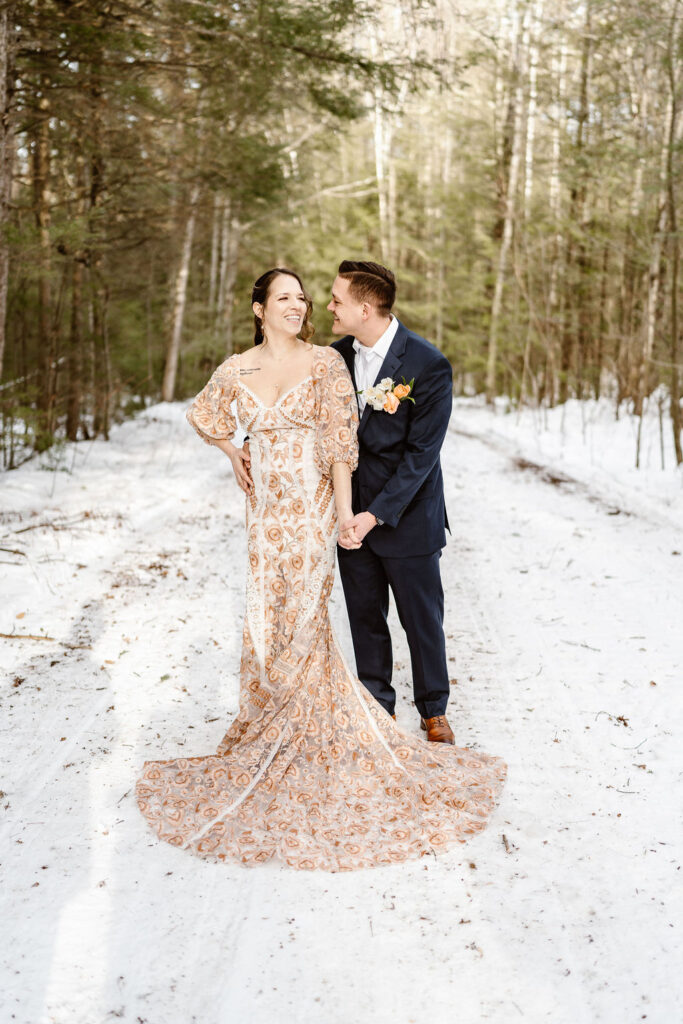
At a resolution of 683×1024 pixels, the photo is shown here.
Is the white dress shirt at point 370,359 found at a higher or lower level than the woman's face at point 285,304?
lower

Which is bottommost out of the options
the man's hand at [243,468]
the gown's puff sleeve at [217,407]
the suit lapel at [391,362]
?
the man's hand at [243,468]

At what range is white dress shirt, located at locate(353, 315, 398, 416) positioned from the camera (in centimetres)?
376

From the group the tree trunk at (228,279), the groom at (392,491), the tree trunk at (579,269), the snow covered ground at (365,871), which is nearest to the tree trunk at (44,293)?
the snow covered ground at (365,871)

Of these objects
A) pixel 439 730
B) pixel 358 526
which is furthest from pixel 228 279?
pixel 439 730

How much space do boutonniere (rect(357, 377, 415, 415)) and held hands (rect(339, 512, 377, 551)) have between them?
1.63ft

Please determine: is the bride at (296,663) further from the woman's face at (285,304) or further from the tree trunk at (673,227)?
the tree trunk at (673,227)

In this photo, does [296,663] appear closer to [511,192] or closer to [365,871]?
[365,871]

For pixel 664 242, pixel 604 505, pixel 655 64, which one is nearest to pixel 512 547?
pixel 604 505

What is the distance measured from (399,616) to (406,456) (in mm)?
825

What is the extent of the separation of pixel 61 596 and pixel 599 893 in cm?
459

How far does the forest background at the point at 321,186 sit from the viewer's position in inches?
334

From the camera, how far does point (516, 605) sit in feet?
20.0

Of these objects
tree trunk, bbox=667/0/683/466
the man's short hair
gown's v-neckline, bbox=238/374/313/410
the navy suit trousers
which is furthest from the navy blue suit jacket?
tree trunk, bbox=667/0/683/466

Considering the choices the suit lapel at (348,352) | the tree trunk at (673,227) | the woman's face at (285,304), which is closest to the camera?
the woman's face at (285,304)
